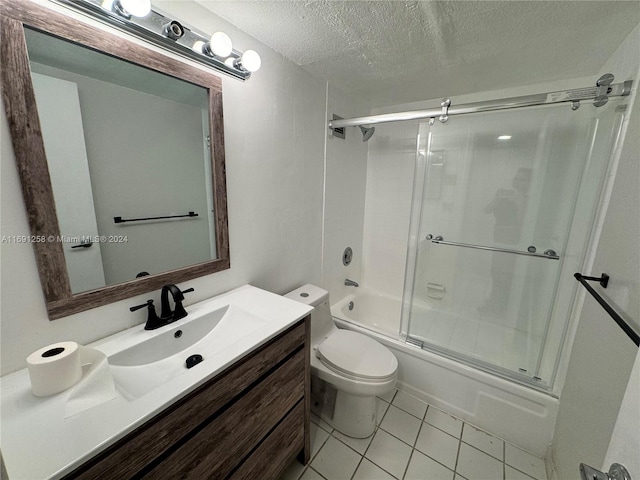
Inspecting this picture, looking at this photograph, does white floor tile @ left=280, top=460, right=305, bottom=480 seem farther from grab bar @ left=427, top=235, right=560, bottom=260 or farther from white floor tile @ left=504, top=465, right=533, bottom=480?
grab bar @ left=427, top=235, right=560, bottom=260

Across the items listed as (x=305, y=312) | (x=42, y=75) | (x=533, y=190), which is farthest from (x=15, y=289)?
(x=533, y=190)

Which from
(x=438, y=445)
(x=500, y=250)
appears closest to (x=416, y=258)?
(x=500, y=250)

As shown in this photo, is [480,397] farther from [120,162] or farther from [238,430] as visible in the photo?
[120,162]

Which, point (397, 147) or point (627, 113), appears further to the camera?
point (397, 147)

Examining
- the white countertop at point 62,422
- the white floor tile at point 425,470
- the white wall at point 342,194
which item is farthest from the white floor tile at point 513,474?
the white countertop at point 62,422

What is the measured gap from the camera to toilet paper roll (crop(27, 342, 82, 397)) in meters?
0.65

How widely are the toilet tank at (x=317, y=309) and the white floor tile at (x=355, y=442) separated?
54 centimetres

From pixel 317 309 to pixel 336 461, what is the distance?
81 cm

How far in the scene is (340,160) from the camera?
6.88 feet

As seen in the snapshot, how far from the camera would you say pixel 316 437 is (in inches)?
59.5

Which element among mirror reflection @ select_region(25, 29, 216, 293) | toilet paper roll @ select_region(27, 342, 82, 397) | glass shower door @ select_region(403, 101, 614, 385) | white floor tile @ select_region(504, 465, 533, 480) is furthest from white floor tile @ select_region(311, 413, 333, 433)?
toilet paper roll @ select_region(27, 342, 82, 397)

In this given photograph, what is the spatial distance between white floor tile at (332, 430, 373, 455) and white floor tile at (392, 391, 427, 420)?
0.34 metres

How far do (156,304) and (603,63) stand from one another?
2632 millimetres

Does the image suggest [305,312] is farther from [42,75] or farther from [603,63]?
[603,63]
